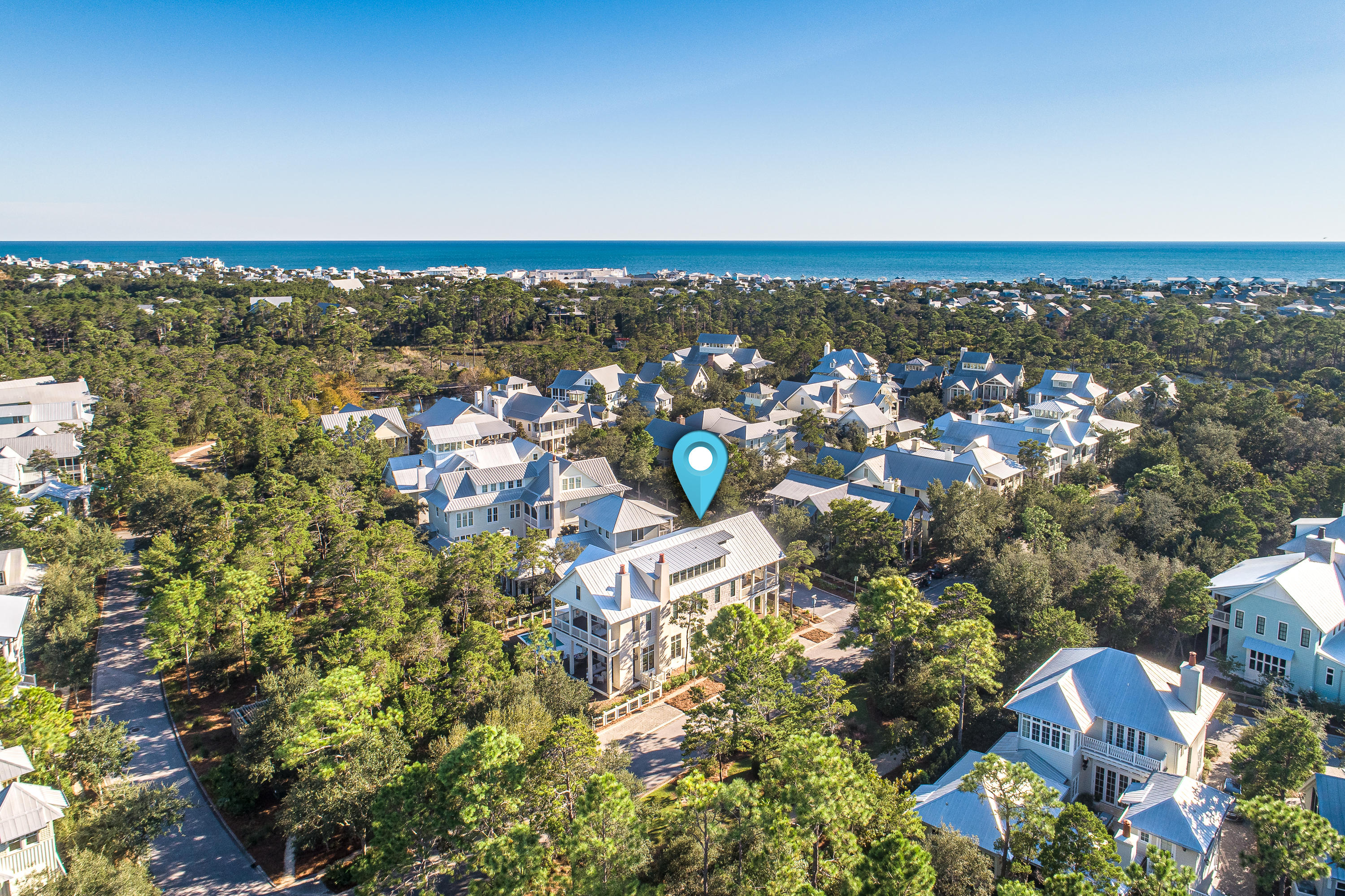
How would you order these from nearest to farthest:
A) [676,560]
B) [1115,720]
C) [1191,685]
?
1. [1191,685]
2. [1115,720]
3. [676,560]

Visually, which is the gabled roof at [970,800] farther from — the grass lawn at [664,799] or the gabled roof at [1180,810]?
the grass lawn at [664,799]

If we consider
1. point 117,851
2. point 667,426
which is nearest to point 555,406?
point 667,426

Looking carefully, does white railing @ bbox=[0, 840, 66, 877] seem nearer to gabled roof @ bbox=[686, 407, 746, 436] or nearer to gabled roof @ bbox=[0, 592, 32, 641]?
gabled roof @ bbox=[0, 592, 32, 641]

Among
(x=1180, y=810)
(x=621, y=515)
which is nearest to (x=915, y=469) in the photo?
(x=621, y=515)

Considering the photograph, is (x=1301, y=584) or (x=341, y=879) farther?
(x=1301, y=584)

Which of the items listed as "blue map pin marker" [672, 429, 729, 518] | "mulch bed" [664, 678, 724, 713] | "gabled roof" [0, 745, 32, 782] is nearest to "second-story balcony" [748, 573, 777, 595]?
"blue map pin marker" [672, 429, 729, 518]

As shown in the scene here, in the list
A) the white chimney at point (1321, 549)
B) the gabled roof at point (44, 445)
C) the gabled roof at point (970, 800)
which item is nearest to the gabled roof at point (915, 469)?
the white chimney at point (1321, 549)

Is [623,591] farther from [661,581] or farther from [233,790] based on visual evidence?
[233,790]
